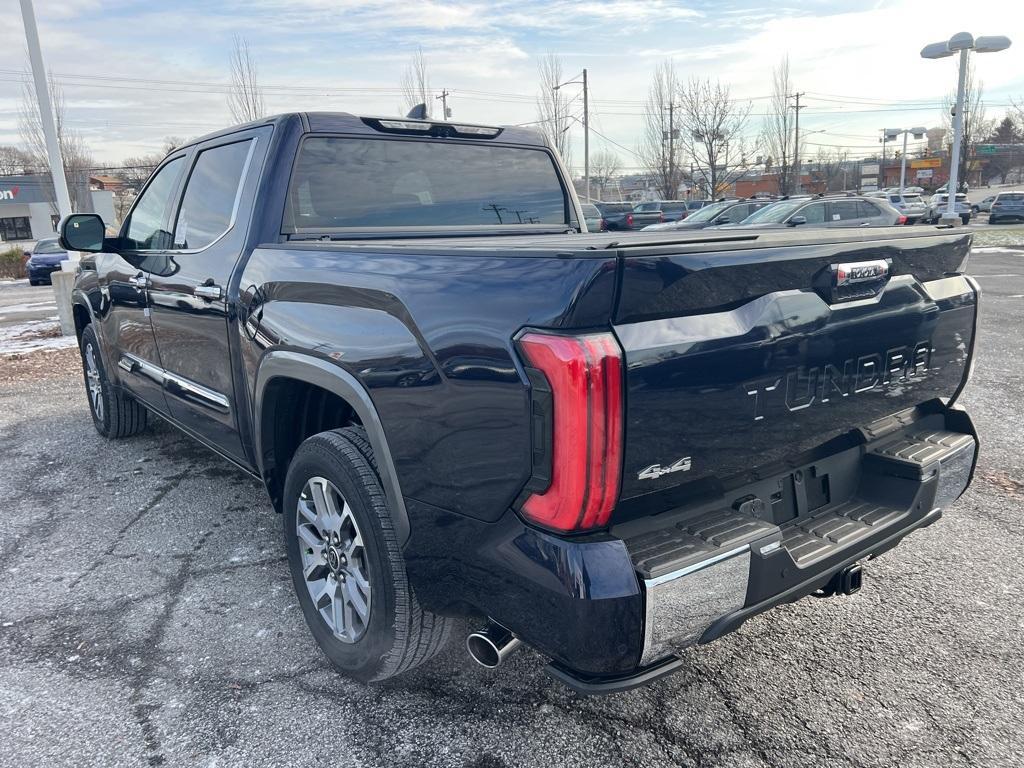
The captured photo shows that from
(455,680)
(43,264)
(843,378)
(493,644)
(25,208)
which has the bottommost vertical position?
(455,680)

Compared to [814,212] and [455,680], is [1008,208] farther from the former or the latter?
[455,680]

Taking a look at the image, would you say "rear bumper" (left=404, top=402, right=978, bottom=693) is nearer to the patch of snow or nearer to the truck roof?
the truck roof

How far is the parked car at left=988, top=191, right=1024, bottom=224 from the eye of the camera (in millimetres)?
38312

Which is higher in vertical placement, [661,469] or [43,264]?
[661,469]

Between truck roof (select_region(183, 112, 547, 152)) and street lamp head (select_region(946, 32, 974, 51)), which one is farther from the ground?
street lamp head (select_region(946, 32, 974, 51))

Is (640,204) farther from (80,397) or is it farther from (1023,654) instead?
(1023,654)

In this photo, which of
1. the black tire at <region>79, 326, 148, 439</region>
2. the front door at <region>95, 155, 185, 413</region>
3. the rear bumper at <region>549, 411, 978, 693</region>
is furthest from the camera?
the black tire at <region>79, 326, 148, 439</region>

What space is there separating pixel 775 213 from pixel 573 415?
16.6m

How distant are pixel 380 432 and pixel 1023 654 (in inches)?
94.1

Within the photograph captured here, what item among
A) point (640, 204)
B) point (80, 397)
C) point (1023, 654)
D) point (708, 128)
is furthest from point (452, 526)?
point (708, 128)

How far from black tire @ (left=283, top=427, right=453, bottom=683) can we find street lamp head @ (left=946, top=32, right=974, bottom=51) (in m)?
22.0

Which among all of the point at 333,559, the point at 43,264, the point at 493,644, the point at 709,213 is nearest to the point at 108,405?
the point at 333,559

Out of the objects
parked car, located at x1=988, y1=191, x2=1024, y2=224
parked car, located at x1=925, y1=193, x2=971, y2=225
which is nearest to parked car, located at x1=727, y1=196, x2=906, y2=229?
parked car, located at x1=925, y1=193, x2=971, y2=225

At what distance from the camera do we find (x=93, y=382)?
578cm
